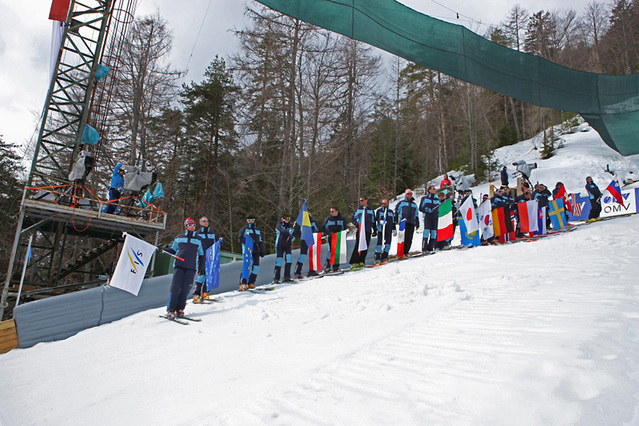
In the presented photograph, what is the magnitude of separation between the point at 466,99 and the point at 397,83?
617 cm

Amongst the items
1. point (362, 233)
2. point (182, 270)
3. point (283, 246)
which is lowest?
point (182, 270)

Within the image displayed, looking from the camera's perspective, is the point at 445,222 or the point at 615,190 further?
the point at 615,190

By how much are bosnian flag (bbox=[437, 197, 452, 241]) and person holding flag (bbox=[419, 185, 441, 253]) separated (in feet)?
0.52

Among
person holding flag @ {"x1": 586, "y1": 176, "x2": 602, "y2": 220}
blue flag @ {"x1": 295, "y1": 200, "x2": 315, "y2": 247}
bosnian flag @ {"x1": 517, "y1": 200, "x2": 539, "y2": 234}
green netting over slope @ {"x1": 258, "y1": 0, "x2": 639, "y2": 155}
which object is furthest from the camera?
person holding flag @ {"x1": 586, "y1": 176, "x2": 602, "y2": 220}

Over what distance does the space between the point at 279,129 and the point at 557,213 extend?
530 inches

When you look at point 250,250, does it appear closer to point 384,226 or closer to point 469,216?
point 384,226

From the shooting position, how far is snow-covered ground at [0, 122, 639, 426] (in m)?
2.51

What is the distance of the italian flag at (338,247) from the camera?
36.9ft

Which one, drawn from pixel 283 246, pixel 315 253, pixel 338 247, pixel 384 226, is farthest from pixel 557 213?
pixel 283 246

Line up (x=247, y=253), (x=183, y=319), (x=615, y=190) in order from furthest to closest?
1. (x=615, y=190)
2. (x=247, y=253)
3. (x=183, y=319)

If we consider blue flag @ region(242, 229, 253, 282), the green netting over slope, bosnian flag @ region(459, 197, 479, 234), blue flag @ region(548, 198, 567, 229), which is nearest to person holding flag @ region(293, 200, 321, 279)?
blue flag @ region(242, 229, 253, 282)

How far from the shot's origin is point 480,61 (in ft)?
24.3

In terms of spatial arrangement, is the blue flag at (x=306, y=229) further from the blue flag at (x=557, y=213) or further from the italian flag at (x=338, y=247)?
the blue flag at (x=557, y=213)

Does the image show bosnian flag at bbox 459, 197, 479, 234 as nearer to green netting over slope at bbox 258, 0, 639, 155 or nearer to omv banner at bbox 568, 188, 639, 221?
green netting over slope at bbox 258, 0, 639, 155
